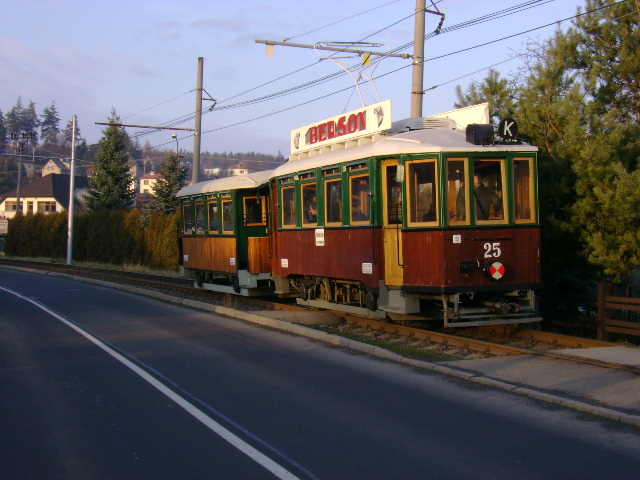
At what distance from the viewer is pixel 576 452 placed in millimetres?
6191

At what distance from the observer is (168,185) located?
134ft

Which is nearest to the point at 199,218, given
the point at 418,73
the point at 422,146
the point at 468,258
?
the point at 418,73

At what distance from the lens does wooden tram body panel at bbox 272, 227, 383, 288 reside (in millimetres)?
12477

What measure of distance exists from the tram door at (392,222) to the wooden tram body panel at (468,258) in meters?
0.20

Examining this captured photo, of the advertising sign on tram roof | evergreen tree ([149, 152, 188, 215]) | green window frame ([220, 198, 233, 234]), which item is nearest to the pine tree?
evergreen tree ([149, 152, 188, 215])

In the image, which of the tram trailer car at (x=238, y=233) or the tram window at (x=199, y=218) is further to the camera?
the tram window at (x=199, y=218)

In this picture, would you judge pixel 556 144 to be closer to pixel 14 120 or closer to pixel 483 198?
pixel 483 198

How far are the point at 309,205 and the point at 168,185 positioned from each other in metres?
27.4

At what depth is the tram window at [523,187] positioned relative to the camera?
1184 centimetres

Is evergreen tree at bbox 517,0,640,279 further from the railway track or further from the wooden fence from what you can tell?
the railway track

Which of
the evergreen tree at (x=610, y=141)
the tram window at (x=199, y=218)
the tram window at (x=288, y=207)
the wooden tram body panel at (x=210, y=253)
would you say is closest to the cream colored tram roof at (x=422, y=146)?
the evergreen tree at (x=610, y=141)

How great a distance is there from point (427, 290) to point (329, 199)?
329 centimetres

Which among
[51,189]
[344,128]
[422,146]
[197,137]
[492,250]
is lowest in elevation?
[492,250]

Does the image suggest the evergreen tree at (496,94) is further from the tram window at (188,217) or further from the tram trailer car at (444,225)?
the tram window at (188,217)
